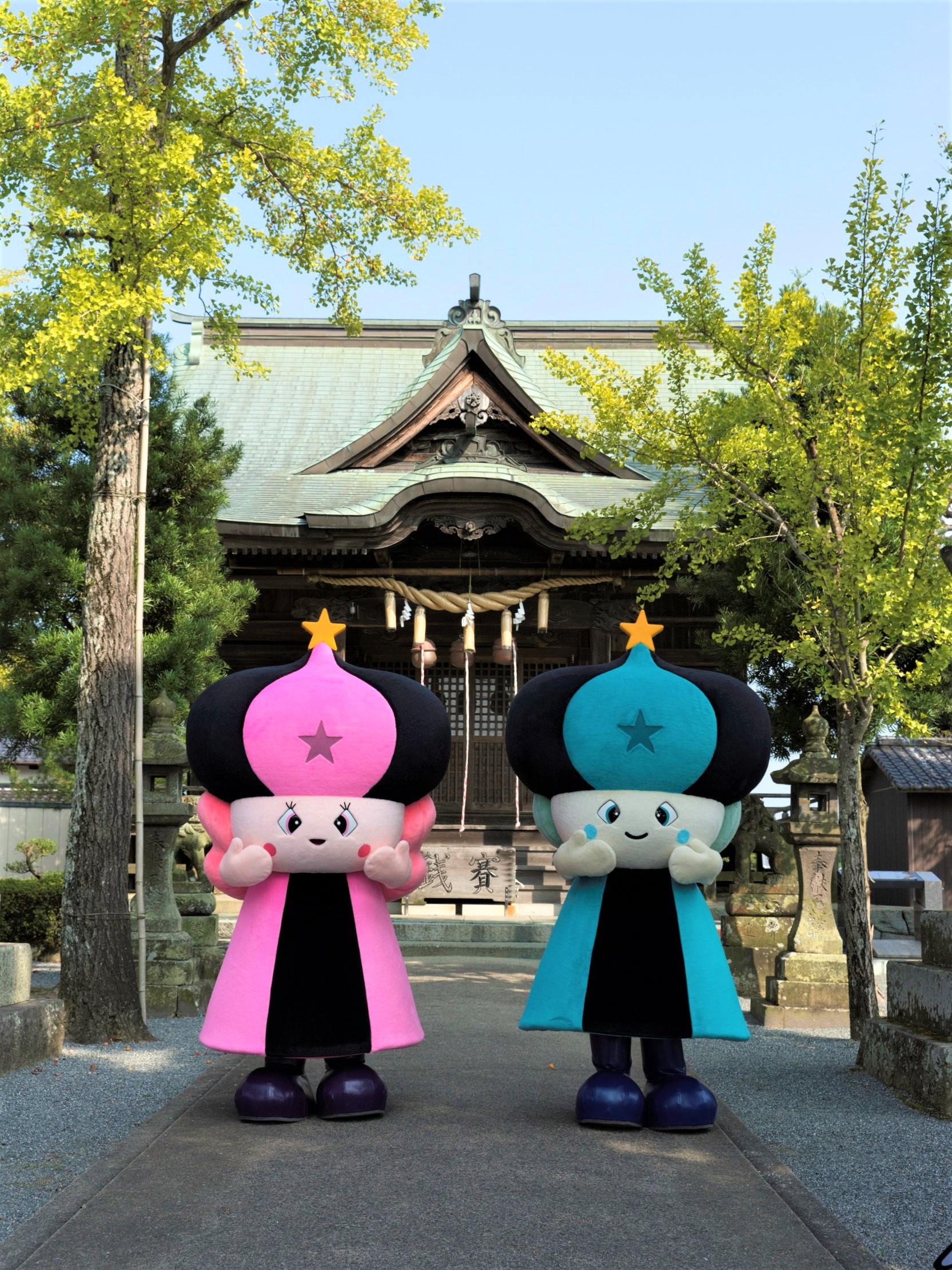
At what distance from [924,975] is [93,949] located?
15.7ft

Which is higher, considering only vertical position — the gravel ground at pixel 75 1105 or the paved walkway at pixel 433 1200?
the paved walkway at pixel 433 1200

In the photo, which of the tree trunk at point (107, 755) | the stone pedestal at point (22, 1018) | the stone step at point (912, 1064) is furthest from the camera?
the tree trunk at point (107, 755)

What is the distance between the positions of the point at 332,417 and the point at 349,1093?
15.5 metres

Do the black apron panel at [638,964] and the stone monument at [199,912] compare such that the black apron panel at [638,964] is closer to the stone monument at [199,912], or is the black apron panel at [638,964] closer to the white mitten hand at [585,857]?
the white mitten hand at [585,857]

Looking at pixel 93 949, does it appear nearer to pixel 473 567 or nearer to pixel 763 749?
pixel 763 749

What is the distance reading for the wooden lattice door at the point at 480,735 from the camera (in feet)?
47.9

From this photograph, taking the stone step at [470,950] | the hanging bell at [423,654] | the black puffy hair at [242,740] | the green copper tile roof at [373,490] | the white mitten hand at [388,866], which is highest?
the green copper tile roof at [373,490]

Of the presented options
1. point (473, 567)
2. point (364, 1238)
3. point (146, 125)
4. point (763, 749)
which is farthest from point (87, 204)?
point (473, 567)

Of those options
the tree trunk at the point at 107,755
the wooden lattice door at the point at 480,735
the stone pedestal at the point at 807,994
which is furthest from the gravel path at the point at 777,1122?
the wooden lattice door at the point at 480,735

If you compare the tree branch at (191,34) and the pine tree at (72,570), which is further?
the pine tree at (72,570)

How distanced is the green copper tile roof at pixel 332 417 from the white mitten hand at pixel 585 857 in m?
7.32

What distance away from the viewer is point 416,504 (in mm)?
13680

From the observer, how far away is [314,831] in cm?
506

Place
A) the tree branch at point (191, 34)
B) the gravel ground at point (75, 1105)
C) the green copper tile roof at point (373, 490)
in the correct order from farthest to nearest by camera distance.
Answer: the green copper tile roof at point (373, 490) → the tree branch at point (191, 34) → the gravel ground at point (75, 1105)
